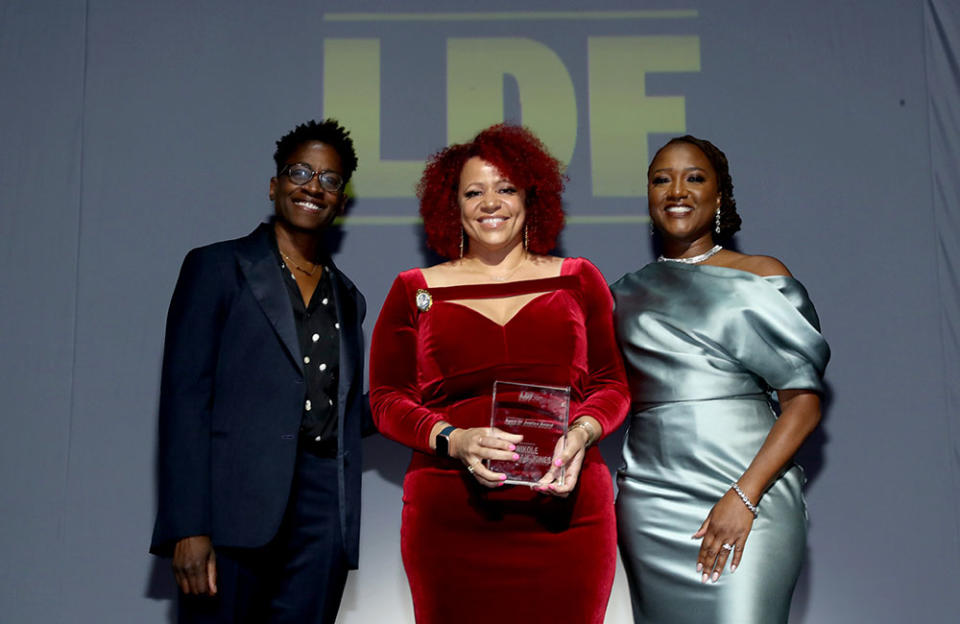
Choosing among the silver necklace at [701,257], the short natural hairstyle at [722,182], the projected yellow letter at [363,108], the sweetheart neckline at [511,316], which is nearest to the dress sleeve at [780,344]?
the silver necklace at [701,257]

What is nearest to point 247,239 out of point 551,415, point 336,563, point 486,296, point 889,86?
point 486,296

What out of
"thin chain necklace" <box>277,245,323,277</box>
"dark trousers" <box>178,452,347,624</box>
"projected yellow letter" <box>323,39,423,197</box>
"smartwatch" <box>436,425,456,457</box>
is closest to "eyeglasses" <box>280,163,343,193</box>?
"thin chain necklace" <box>277,245,323,277</box>

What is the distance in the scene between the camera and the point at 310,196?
2877 millimetres

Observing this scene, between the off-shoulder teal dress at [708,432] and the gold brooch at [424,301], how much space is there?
651mm

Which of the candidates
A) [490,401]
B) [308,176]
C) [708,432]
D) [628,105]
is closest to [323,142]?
[308,176]

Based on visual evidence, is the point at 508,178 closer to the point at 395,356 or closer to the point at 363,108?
the point at 395,356

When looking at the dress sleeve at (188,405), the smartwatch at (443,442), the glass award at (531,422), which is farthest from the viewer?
the dress sleeve at (188,405)

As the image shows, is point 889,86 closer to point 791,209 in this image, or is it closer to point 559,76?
point 791,209

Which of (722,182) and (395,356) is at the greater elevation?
(722,182)

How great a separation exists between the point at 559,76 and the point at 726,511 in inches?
77.1

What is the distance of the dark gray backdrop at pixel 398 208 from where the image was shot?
328 centimetres

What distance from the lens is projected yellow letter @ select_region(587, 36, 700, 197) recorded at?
3.49 metres

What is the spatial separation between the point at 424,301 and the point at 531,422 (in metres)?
0.65

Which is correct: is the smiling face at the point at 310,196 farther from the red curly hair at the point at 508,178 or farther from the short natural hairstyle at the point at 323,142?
the red curly hair at the point at 508,178
